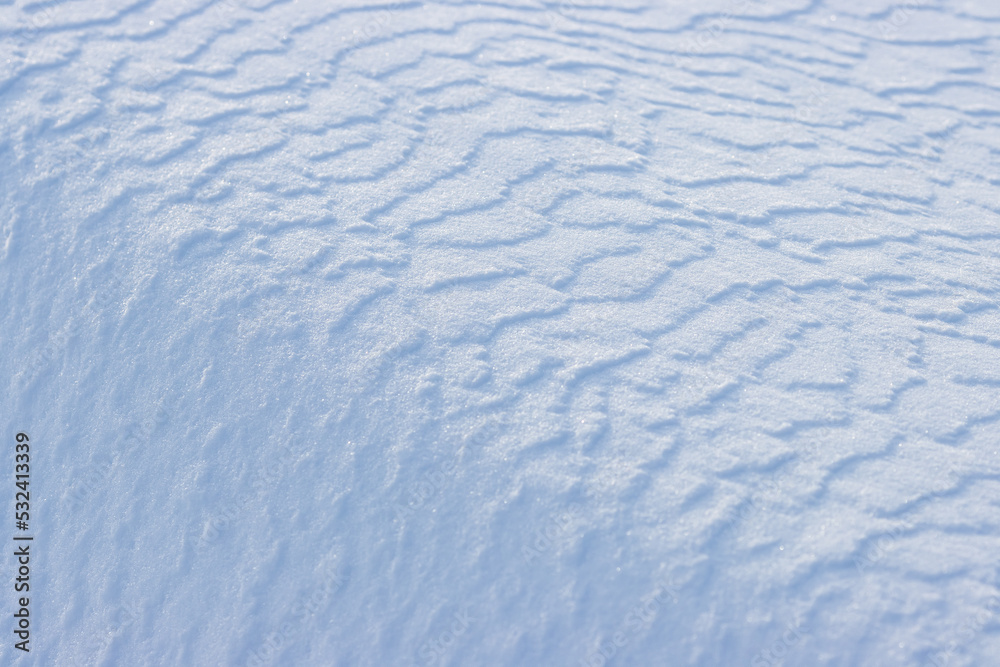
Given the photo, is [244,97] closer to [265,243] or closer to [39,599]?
[265,243]

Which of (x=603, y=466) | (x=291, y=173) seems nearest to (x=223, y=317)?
(x=291, y=173)

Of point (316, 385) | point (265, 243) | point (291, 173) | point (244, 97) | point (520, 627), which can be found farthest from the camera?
point (244, 97)

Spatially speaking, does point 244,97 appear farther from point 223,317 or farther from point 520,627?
point 520,627

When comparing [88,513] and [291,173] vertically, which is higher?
[291,173]

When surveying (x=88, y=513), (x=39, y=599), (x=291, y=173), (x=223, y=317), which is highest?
(x=291, y=173)

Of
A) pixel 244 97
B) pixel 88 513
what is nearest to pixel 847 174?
pixel 244 97

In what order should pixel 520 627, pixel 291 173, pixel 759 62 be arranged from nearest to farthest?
pixel 520 627, pixel 291 173, pixel 759 62

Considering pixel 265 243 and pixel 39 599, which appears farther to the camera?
pixel 265 243
